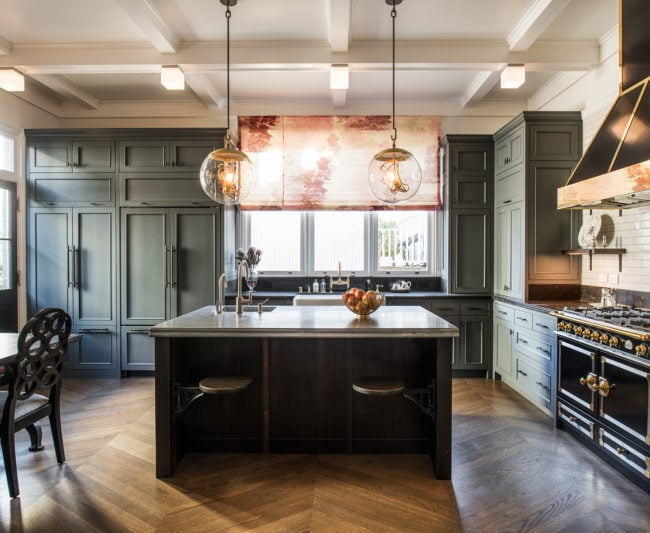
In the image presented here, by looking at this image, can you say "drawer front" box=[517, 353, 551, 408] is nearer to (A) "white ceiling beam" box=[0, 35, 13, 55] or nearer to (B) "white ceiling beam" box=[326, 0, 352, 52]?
(B) "white ceiling beam" box=[326, 0, 352, 52]

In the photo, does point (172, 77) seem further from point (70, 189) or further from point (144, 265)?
point (144, 265)

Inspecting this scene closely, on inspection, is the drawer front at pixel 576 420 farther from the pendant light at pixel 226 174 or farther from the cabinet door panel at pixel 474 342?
the pendant light at pixel 226 174

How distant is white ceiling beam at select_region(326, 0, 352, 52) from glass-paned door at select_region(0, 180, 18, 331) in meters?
3.78

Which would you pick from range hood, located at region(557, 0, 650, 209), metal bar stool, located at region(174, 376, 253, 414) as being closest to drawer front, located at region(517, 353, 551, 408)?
range hood, located at region(557, 0, 650, 209)

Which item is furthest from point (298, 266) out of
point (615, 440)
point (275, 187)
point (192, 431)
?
point (615, 440)

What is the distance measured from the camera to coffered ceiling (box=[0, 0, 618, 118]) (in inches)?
130

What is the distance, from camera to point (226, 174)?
287 centimetres

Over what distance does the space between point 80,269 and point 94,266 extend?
16cm

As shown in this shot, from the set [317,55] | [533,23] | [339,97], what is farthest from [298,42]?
[533,23]

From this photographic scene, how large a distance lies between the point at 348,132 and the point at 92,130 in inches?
116

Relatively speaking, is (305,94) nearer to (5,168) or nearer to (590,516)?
(5,168)

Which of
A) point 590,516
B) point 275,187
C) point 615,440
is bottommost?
point 590,516

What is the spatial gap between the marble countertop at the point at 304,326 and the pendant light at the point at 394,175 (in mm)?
836

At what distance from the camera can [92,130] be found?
4770 mm
